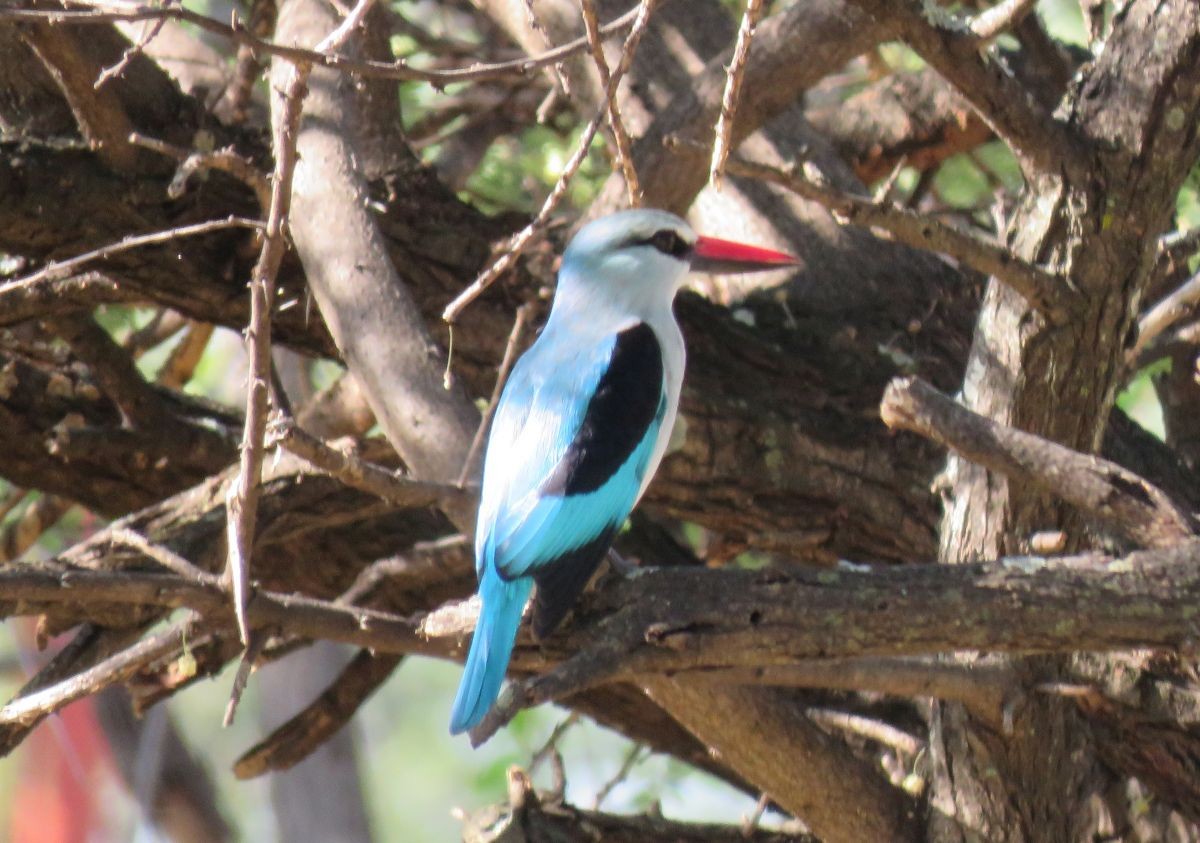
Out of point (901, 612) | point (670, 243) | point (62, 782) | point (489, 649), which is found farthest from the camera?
point (62, 782)

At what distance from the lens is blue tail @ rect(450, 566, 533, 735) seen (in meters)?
2.48

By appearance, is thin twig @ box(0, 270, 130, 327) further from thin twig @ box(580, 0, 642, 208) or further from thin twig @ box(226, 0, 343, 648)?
thin twig @ box(580, 0, 642, 208)

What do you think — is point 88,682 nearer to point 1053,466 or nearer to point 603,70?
point 603,70

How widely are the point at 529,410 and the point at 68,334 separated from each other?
3.66 feet

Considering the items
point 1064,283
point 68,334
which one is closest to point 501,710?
point 1064,283

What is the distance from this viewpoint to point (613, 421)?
302 cm

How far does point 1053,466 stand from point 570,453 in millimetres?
960

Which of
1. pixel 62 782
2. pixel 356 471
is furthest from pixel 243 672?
pixel 62 782

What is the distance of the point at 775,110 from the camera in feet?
12.0

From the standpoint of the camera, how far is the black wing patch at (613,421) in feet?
9.59

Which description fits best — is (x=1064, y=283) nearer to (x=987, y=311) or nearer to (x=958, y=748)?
(x=987, y=311)

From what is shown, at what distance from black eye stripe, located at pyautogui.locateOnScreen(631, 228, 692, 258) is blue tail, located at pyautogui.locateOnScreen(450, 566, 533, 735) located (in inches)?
44.8

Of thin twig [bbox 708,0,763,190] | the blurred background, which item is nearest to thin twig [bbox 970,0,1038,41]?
thin twig [bbox 708,0,763,190]

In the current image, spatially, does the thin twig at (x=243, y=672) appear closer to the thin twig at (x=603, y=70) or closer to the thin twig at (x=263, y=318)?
the thin twig at (x=263, y=318)
